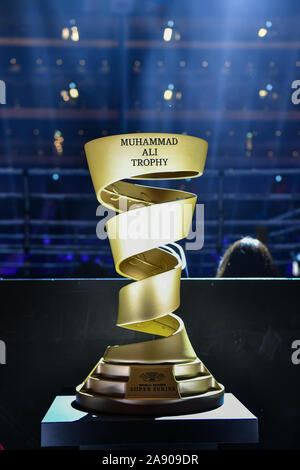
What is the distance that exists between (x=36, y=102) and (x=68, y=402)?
428 centimetres

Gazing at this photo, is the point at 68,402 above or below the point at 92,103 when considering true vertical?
below

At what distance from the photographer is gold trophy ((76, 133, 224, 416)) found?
88cm

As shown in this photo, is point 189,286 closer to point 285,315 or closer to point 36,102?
point 285,315

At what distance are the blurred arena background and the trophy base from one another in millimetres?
3153

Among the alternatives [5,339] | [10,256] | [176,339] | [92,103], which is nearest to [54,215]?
[10,256]

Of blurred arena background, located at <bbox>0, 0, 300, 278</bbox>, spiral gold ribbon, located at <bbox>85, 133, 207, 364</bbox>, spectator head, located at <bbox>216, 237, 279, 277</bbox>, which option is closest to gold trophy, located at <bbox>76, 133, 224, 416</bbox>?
spiral gold ribbon, located at <bbox>85, 133, 207, 364</bbox>

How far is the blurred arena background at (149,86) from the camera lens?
4.31 metres

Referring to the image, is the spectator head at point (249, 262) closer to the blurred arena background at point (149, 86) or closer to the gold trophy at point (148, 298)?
the gold trophy at point (148, 298)

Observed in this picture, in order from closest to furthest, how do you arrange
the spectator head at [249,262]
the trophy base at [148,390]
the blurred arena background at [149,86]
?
the trophy base at [148,390], the spectator head at [249,262], the blurred arena background at [149,86]

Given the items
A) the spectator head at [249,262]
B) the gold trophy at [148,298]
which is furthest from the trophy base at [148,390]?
the spectator head at [249,262]

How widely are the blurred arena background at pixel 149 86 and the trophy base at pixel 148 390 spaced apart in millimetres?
3153

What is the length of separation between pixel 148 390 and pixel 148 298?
161mm
